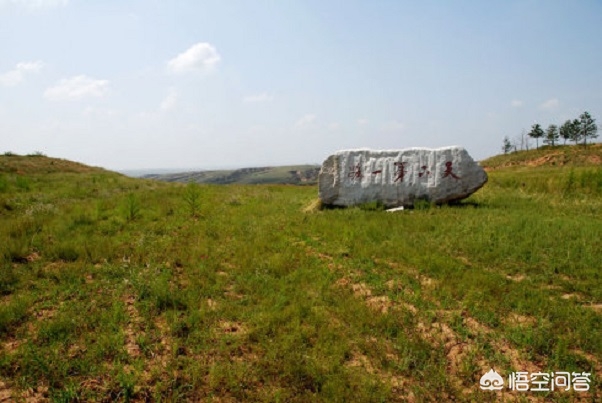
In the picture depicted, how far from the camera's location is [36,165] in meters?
30.0

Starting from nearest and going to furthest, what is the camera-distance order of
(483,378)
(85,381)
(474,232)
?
1. (85,381)
2. (483,378)
3. (474,232)

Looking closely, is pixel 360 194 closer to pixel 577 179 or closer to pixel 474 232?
pixel 474 232

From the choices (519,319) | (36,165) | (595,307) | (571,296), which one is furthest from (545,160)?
(36,165)

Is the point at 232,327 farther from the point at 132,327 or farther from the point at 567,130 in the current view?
the point at 567,130

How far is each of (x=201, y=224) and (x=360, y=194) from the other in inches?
312

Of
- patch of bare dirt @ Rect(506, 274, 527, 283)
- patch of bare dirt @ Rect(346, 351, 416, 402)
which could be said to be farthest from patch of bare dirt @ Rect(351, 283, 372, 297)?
patch of bare dirt @ Rect(506, 274, 527, 283)

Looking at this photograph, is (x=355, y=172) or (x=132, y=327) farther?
(x=355, y=172)

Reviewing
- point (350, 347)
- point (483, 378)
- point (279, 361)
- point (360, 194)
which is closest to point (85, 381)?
point (279, 361)

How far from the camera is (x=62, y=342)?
5625mm

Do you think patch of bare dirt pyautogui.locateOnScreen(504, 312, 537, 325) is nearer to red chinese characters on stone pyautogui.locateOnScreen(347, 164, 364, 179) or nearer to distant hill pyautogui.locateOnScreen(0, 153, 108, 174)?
red chinese characters on stone pyautogui.locateOnScreen(347, 164, 364, 179)

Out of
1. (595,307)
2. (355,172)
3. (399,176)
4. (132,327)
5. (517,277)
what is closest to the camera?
(132,327)
